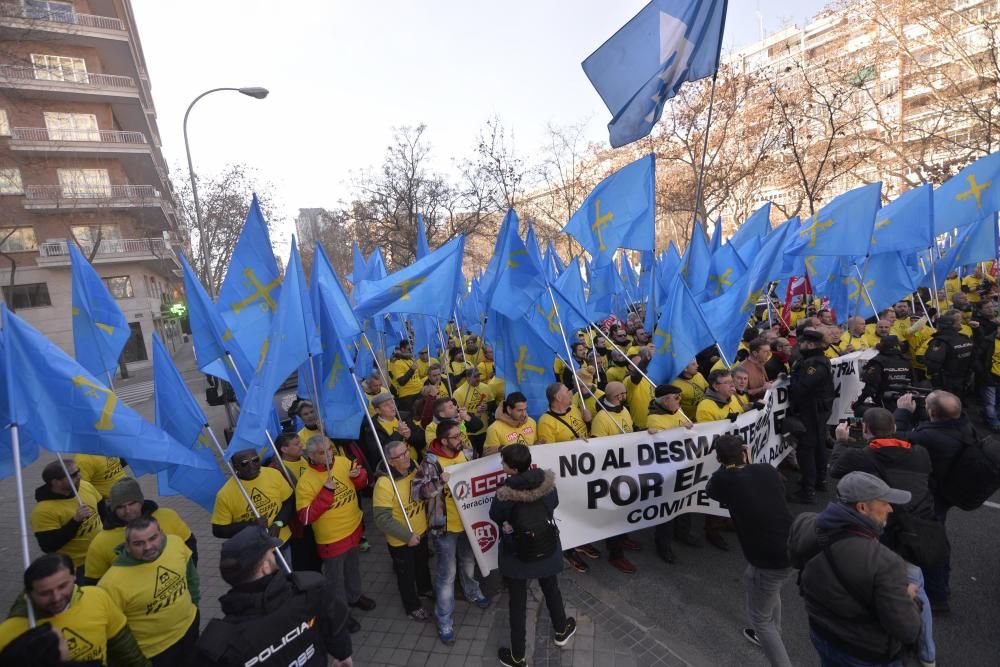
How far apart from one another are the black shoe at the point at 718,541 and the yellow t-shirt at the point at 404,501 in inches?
116

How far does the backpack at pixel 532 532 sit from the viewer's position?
11.2ft

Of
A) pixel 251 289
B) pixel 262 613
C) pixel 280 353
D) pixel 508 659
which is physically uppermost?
pixel 251 289

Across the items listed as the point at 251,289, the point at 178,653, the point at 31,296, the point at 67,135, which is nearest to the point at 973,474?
the point at 178,653

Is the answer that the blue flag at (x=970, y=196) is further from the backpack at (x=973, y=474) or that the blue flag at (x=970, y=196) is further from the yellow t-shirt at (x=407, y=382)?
the yellow t-shirt at (x=407, y=382)

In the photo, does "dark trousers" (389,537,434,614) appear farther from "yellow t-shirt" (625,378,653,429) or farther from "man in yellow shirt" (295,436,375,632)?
"yellow t-shirt" (625,378,653,429)

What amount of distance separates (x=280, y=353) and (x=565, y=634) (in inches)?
123

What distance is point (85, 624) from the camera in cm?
261

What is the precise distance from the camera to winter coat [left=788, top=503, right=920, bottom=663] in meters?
2.30

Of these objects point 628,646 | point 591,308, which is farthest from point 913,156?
point 628,646

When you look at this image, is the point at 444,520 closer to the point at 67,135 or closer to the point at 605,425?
the point at 605,425

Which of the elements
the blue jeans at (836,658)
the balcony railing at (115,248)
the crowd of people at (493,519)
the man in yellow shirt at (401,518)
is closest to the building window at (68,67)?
the balcony railing at (115,248)

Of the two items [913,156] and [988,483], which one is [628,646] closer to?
[988,483]

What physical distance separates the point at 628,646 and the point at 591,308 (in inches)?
373

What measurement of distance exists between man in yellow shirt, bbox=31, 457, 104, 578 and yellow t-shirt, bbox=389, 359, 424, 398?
4913 millimetres
